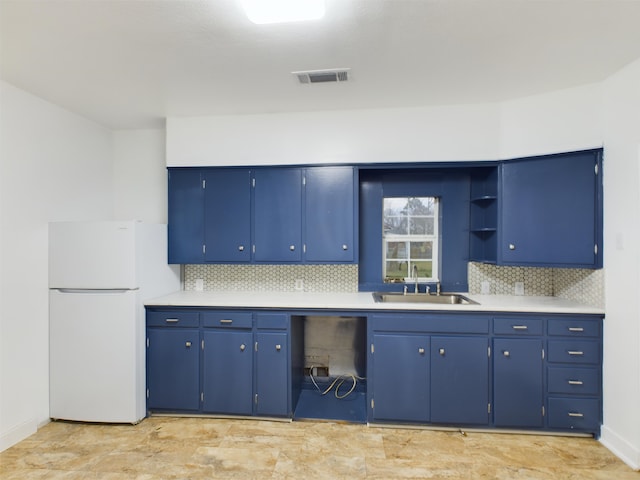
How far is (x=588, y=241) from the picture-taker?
2.36 meters

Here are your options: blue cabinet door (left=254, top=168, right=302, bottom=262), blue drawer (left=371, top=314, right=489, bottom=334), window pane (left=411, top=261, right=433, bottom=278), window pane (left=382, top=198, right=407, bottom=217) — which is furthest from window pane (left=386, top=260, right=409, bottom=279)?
blue cabinet door (left=254, top=168, right=302, bottom=262)

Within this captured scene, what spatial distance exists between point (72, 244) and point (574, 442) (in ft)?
13.1

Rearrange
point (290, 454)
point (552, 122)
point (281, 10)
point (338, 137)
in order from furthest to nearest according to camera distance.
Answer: point (338, 137), point (552, 122), point (290, 454), point (281, 10)

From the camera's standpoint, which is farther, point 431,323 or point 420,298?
point 420,298

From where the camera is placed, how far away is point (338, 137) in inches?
109

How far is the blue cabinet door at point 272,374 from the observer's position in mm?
2529

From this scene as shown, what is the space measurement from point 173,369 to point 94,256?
108 cm

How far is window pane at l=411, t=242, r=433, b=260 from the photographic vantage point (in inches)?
124

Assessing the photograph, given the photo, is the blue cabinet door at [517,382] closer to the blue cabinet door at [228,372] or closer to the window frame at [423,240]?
the window frame at [423,240]

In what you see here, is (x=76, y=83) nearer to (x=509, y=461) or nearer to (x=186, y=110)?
(x=186, y=110)

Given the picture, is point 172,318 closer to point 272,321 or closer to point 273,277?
point 272,321

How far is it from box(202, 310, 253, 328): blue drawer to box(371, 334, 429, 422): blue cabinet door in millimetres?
1030

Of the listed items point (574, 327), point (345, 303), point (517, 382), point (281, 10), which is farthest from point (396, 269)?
point (281, 10)

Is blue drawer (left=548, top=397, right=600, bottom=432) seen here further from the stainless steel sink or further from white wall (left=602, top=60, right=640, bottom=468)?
the stainless steel sink
